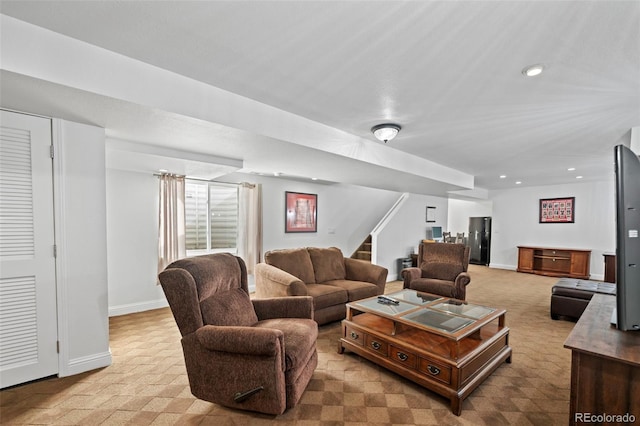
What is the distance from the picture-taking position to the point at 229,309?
224 centimetres

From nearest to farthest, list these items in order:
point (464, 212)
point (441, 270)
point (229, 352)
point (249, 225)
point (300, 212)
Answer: point (229, 352)
point (441, 270)
point (249, 225)
point (300, 212)
point (464, 212)

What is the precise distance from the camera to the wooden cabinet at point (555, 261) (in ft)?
21.7

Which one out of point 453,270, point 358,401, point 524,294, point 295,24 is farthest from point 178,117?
point 524,294

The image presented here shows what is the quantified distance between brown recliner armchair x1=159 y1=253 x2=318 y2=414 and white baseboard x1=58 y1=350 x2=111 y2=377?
1.21m

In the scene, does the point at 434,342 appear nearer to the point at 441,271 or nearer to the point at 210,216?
the point at 441,271

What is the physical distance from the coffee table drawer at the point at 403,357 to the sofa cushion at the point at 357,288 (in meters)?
1.30

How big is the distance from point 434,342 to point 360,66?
7.26ft

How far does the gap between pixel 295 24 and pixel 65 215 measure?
2.42 metres

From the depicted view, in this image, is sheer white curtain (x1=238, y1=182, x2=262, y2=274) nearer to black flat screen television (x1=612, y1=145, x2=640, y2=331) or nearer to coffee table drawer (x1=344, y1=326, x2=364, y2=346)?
coffee table drawer (x1=344, y1=326, x2=364, y2=346)

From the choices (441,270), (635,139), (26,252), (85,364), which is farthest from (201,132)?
(635,139)

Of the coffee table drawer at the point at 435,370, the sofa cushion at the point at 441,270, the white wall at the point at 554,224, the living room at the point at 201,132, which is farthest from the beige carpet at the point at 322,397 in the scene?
the white wall at the point at 554,224

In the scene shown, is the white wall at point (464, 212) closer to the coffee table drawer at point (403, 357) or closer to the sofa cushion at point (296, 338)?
the coffee table drawer at point (403, 357)

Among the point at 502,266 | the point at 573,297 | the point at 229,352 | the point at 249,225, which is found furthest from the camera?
the point at 502,266

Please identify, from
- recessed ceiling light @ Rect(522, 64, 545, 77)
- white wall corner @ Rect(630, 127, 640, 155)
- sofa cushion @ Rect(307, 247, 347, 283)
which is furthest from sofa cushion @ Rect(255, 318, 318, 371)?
white wall corner @ Rect(630, 127, 640, 155)
